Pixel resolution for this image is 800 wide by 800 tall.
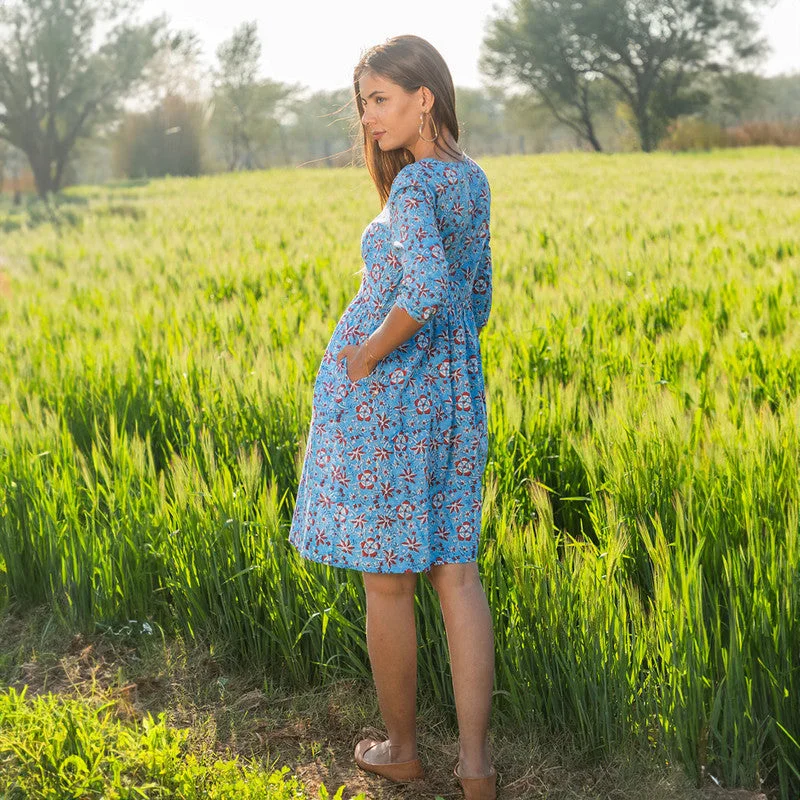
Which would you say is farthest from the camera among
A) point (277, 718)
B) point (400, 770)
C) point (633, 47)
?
point (633, 47)

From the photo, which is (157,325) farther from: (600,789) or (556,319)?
(600,789)

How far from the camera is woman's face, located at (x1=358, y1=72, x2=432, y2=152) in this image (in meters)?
1.81

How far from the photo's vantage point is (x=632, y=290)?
17.0 feet

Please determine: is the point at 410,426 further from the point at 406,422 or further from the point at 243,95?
the point at 243,95

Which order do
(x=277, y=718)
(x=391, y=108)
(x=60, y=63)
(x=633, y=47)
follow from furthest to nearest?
1. (x=633, y=47)
2. (x=60, y=63)
3. (x=277, y=718)
4. (x=391, y=108)

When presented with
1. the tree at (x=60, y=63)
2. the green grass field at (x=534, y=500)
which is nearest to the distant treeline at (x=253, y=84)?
the tree at (x=60, y=63)

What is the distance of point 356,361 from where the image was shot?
1.77m

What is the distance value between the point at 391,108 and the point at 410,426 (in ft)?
1.96

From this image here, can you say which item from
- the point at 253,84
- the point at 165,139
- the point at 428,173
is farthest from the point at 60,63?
the point at 428,173

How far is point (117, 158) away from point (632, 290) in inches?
1894

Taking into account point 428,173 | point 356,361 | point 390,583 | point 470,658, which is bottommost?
point 470,658

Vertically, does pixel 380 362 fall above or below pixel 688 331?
above

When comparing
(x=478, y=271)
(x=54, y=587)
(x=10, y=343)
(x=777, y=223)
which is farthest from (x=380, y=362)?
(x=777, y=223)

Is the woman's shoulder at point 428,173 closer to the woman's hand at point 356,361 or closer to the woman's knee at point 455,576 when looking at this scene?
the woman's hand at point 356,361
